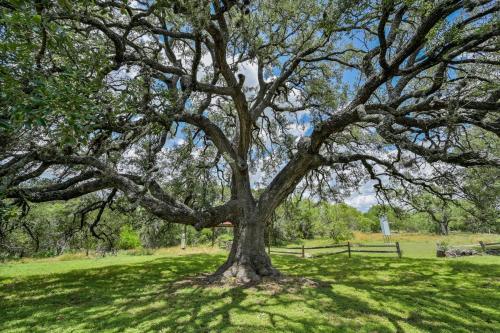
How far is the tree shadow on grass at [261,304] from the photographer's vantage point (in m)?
4.84

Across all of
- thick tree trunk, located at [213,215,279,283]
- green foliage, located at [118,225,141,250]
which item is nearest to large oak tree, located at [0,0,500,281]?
thick tree trunk, located at [213,215,279,283]

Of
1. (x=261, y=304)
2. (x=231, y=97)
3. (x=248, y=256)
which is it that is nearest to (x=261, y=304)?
(x=261, y=304)

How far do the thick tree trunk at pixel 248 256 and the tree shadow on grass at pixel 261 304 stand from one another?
78 centimetres

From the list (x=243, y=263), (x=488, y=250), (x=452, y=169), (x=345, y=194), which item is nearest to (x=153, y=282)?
(x=243, y=263)

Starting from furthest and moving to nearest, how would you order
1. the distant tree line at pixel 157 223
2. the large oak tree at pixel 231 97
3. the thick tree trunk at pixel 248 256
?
the distant tree line at pixel 157 223 < the thick tree trunk at pixel 248 256 < the large oak tree at pixel 231 97

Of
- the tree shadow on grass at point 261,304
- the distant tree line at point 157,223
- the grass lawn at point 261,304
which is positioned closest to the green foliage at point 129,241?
the distant tree line at point 157,223

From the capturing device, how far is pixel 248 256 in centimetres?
855

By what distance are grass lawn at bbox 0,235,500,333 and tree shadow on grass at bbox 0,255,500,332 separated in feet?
0.06

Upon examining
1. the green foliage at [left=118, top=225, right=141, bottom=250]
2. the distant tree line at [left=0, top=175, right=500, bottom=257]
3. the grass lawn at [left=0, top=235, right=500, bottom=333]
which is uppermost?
the distant tree line at [left=0, top=175, right=500, bottom=257]

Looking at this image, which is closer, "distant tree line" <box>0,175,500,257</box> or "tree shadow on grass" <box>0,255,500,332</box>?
"tree shadow on grass" <box>0,255,500,332</box>

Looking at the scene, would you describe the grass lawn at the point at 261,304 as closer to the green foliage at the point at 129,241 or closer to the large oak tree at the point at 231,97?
the large oak tree at the point at 231,97

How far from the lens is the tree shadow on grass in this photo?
4.84m

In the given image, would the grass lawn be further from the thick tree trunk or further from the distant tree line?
the distant tree line

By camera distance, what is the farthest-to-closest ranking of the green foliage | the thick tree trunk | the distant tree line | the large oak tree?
the green foliage < the distant tree line < the thick tree trunk < the large oak tree
